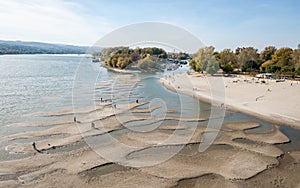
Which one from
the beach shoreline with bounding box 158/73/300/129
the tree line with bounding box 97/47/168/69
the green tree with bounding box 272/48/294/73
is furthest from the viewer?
the tree line with bounding box 97/47/168/69

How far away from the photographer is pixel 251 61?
220ft

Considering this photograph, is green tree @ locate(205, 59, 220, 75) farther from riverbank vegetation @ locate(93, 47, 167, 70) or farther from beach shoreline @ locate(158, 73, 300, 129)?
beach shoreline @ locate(158, 73, 300, 129)

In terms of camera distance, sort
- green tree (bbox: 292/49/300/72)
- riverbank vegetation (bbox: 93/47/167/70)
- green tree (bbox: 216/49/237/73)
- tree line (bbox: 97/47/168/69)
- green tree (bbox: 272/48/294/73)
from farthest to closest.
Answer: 1. tree line (bbox: 97/47/168/69)
2. riverbank vegetation (bbox: 93/47/167/70)
3. green tree (bbox: 216/49/237/73)
4. green tree (bbox: 272/48/294/73)
5. green tree (bbox: 292/49/300/72)

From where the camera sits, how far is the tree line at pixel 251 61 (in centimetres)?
5657

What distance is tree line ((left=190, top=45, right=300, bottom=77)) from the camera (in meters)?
56.6

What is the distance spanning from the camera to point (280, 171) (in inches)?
563

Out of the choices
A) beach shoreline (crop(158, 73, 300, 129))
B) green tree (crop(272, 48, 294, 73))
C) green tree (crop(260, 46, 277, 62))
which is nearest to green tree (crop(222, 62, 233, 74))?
green tree (crop(272, 48, 294, 73))

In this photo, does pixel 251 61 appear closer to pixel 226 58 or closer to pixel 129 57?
pixel 226 58

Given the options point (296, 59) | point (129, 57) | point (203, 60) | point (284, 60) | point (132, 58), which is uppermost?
point (296, 59)

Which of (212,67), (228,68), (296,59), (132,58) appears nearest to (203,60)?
(212,67)

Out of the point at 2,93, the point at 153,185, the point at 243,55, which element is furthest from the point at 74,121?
the point at 243,55

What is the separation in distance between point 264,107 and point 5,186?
2568 centimetres

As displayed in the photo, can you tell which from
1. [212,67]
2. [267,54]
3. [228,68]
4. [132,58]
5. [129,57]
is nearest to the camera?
[212,67]

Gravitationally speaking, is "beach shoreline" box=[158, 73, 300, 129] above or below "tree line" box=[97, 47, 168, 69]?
below
